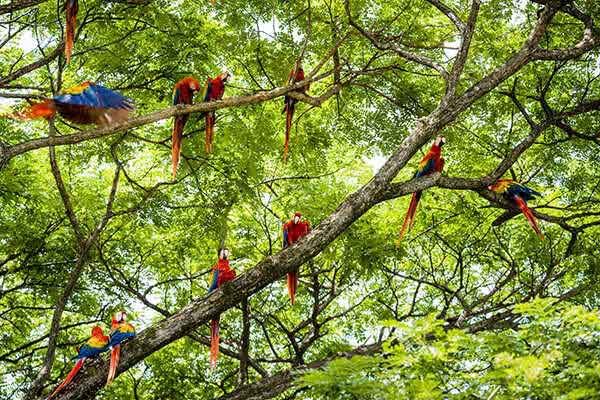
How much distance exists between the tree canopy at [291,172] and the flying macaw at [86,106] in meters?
0.77

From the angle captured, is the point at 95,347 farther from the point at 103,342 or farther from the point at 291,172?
the point at 291,172

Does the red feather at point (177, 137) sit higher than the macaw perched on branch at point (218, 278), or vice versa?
the red feather at point (177, 137)

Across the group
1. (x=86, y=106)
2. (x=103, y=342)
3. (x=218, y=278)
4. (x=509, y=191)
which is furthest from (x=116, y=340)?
(x=509, y=191)

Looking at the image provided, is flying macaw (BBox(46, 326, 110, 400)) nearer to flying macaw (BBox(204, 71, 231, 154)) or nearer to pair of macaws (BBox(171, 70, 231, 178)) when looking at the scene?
pair of macaws (BBox(171, 70, 231, 178))

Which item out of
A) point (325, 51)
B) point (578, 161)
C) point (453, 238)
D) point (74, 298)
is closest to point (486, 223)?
point (453, 238)

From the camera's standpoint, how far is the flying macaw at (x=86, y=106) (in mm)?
3311

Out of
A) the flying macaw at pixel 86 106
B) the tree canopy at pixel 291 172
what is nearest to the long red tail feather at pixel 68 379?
the tree canopy at pixel 291 172

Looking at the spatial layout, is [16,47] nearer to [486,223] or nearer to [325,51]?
[325,51]

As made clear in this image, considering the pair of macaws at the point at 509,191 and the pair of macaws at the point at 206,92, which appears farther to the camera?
the pair of macaws at the point at 206,92

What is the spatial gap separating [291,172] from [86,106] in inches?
137

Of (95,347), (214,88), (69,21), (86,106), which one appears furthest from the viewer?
(214,88)

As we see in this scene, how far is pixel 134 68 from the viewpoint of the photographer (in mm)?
5492

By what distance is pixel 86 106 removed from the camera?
3504mm

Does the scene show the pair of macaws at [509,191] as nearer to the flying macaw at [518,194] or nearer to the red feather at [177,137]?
the flying macaw at [518,194]
